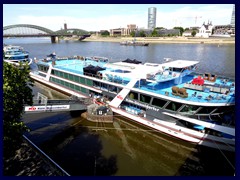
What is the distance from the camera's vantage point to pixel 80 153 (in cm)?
1831

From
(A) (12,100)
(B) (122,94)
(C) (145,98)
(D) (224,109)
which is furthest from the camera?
(B) (122,94)

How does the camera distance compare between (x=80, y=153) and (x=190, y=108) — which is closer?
(x=80, y=153)

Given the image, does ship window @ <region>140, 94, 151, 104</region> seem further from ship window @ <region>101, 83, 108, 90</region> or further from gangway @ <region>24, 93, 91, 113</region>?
gangway @ <region>24, 93, 91, 113</region>

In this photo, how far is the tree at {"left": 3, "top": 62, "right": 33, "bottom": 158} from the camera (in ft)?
36.7

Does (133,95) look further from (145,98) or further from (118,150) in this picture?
(118,150)

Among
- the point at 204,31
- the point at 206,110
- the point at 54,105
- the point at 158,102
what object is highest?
the point at 204,31

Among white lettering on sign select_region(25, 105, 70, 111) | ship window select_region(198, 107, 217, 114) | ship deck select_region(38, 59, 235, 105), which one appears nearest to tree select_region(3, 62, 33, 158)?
white lettering on sign select_region(25, 105, 70, 111)

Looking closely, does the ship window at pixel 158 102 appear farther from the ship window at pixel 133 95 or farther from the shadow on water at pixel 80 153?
the shadow on water at pixel 80 153

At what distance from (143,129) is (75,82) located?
1356 centimetres

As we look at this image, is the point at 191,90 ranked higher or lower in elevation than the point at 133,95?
higher

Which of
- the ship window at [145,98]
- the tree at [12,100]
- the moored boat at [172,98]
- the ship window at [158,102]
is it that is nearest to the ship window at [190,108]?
the moored boat at [172,98]

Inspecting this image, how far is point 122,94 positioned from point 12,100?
13.4 meters

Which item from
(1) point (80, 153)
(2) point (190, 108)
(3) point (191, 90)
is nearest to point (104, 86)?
(1) point (80, 153)

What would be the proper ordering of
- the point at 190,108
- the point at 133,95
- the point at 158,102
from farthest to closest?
the point at 133,95 < the point at 158,102 < the point at 190,108
